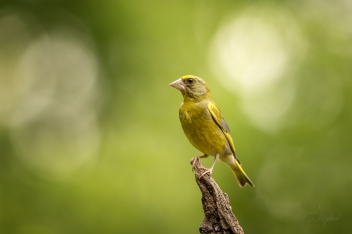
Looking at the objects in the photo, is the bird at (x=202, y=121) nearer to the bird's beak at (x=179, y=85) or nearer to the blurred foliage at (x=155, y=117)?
the bird's beak at (x=179, y=85)

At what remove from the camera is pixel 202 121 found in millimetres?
4766

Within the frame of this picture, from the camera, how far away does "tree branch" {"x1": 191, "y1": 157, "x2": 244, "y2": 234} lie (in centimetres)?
353

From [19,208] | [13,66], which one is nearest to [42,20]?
[13,66]

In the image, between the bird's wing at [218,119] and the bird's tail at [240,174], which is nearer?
the bird's wing at [218,119]

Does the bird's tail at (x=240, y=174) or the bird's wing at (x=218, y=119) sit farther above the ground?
the bird's wing at (x=218, y=119)

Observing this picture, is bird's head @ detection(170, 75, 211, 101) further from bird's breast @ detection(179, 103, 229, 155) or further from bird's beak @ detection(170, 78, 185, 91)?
bird's breast @ detection(179, 103, 229, 155)

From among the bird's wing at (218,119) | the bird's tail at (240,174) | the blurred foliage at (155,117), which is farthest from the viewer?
the blurred foliage at (155,117)

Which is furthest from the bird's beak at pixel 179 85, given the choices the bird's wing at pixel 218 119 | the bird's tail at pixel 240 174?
the bird's tail at pixel 240 174

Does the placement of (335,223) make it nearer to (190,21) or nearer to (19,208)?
(190,21)

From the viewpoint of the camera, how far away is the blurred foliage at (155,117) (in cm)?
652

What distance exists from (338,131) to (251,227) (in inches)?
83.2

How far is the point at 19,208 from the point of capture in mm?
6797

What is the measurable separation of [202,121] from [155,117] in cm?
249

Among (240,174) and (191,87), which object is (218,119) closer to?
(191,87)
